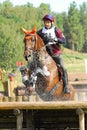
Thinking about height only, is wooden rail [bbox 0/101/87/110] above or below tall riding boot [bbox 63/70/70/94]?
above

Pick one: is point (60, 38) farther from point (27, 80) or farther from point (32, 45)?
point (27, 80)

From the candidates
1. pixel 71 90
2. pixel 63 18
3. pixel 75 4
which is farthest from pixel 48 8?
pixel 71 90

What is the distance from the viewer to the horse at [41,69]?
10234 mm

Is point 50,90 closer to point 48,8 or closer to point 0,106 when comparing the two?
point 0,106

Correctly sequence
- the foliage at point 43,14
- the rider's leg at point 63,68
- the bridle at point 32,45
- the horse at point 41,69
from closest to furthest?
1. the bridle at point 32,45
2. the horse at point 41,69
3. the rider's leg at point 63,68
4. the foliage at point 43,14

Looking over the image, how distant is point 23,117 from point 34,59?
162 cm

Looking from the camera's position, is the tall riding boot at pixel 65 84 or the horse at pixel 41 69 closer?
the horse at pixel 41 69

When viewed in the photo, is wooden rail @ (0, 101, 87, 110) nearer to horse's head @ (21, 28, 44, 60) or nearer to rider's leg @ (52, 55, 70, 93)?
horse's head @ (21, 28, 44, 60)

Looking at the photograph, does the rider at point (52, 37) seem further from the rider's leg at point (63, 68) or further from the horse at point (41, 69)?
the horse at point (41, 69)

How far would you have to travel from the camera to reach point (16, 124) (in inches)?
359

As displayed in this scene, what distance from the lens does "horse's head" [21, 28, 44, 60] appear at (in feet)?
33.1

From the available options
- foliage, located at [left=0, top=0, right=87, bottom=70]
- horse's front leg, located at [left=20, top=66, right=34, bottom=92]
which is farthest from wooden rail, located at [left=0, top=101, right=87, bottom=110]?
foliage, located at [left=0, top=0, right=87, bottom=70]

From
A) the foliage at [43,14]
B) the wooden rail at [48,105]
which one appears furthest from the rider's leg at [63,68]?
the foliage at [43,14]

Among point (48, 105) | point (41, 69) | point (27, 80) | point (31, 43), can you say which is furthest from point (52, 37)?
point (48, 105)
